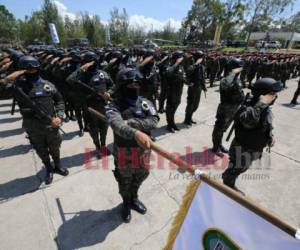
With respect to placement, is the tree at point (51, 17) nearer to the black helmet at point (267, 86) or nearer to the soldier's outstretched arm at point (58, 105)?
the soldier's outstretched arm at point (58, 105)

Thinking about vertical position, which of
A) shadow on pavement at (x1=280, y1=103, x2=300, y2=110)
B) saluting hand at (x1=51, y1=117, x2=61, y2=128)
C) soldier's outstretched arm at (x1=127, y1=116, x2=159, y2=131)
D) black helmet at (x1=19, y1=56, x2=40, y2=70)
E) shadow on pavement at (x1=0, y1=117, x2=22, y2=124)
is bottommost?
shadow on pavement at (x1=0, y1=117, x2=22, y2=124)

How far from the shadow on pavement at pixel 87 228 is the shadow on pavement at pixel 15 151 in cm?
247

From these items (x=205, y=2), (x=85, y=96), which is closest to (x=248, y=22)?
(x=205, y=2)

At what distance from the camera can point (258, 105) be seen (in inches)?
94.3

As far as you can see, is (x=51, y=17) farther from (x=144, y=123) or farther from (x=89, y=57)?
(x=144, y=123)

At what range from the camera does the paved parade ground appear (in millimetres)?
2592

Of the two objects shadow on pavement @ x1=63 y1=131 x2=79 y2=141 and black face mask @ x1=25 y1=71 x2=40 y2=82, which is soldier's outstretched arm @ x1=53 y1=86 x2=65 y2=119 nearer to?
black face mask @ x1=25 y1=71 x2=40 y2=82

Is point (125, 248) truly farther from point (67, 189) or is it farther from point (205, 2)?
point (205, 2)

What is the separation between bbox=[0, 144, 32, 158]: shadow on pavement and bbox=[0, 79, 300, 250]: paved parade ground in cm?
2

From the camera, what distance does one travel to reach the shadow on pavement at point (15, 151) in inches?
175

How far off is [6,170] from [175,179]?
313 cm

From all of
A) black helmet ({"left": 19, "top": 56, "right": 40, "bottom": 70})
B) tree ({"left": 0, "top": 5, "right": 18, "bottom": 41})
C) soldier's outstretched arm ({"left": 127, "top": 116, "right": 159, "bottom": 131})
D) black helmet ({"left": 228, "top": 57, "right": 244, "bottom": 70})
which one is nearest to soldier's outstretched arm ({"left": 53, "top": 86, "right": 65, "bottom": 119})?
black helmet ({"left": 19, "top": 56, "right": 40, "bottom": 70})

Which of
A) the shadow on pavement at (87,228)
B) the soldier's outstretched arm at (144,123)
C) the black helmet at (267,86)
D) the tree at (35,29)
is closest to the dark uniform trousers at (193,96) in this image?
the black helmet at (267,86)

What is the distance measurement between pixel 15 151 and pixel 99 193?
254 cm
